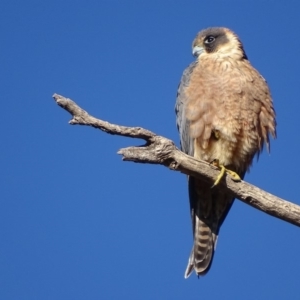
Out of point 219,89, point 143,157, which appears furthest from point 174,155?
point 219,89

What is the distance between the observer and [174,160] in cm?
408

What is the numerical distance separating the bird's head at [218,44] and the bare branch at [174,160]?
4.77 ft

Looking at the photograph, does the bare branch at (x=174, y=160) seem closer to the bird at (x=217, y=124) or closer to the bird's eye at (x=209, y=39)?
the bird at (x=217, y=124)

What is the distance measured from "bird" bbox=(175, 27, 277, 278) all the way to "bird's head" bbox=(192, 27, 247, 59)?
0.07 ft

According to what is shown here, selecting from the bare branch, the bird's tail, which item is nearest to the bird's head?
the bare branch

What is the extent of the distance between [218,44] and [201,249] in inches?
77.2

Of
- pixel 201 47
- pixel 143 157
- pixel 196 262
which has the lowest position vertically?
pixel 196 262

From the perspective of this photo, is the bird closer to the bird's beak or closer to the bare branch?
the bird's beak

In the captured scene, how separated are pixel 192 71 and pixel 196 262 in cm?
170

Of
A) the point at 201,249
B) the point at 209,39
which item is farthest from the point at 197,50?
the point at 201,249

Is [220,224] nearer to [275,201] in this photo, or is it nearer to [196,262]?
[196,262]

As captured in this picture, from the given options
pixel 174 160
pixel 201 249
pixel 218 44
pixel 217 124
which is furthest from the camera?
pixel 218 44

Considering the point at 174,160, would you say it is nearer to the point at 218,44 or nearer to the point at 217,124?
the point at 217,124

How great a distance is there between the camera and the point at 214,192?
17.0ft
